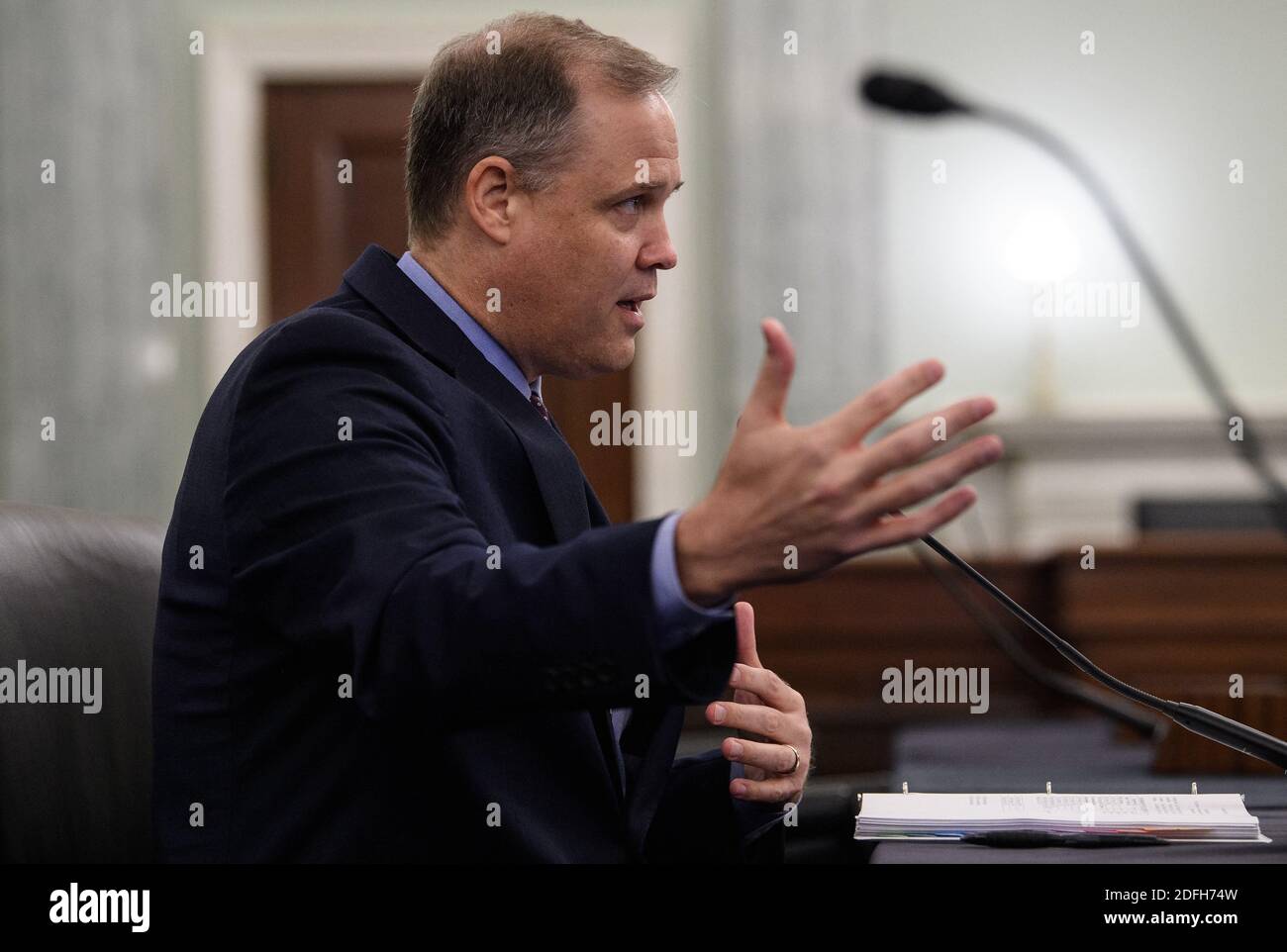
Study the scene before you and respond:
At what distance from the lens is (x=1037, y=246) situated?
4.82m

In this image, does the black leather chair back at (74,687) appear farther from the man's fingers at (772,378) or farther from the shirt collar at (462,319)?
the man's fingers at (772,378)

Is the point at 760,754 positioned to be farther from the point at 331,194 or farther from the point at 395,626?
the point at 331,194

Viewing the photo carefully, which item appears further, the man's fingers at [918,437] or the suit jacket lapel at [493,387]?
the suit jacket lapel at [493,387]

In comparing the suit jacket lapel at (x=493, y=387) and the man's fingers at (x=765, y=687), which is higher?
the suit jacket lapel at (x=493, y=387)

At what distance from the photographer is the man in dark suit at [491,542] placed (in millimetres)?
736

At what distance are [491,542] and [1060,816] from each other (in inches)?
17.6

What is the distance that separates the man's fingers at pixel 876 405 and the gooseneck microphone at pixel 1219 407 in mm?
131

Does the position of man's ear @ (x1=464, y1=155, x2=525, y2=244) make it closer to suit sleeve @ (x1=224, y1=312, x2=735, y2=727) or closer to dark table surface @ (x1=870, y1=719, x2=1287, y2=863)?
suit sleeve @ (x1=224, y1=312, x2=735, y2=727)

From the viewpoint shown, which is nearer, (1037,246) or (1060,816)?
(1060,816)

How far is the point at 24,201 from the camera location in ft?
15.6

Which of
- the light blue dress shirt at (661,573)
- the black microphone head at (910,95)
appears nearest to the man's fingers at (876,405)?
the light blue dress shirt at (661,573)

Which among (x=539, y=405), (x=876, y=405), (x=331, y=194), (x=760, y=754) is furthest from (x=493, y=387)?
(x=331, y=194)

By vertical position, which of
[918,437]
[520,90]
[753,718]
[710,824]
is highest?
[520,90]
